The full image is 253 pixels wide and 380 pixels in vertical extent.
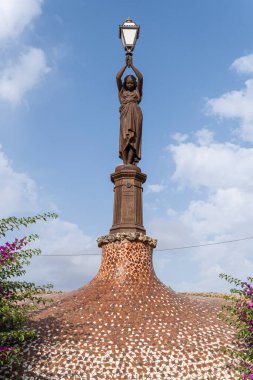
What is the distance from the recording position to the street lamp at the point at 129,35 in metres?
13.6

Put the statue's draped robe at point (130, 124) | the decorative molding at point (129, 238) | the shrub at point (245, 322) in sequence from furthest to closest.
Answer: the statue's draped robe at point (130, 124)
the decorative molding at point (129, 238)
the shrub at point (245, 322)

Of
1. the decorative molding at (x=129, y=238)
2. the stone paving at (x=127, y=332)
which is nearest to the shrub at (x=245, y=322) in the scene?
the stone paving at (x=127, y=332)

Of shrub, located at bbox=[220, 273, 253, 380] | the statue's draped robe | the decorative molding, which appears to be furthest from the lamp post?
shrub, located at bbox=[220, 273, 253, 380]

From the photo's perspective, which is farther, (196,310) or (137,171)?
(137,171)

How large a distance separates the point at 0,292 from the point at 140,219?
210 inches

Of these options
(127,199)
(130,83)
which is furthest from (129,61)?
(127,199)

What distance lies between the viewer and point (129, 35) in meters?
13.6

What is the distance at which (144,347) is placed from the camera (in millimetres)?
8898

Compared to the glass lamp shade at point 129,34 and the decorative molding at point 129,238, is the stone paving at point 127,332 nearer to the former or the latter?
the decorative molding at point 129,238

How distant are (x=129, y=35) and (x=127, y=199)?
5.12m

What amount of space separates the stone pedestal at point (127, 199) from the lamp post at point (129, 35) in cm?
366

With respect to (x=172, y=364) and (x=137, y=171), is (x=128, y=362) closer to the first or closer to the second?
(x=172, y=364)

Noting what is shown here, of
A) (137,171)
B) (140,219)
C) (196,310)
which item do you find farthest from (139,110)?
(196,310)

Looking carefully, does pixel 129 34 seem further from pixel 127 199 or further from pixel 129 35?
pixel 127 199
